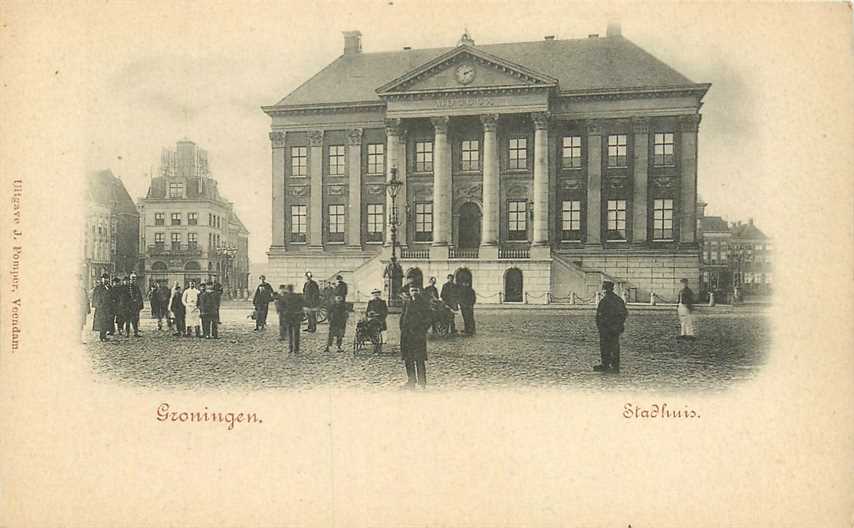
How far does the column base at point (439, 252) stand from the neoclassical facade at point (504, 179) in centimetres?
3

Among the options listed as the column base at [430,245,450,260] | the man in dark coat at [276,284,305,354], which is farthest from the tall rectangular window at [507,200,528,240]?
the man in dark coat at [276,284,305,354]

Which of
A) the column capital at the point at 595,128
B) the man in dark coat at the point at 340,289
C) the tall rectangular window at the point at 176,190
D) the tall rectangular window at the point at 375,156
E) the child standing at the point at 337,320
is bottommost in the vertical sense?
the child standing at the point at 337,320

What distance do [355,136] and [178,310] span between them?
7.65 metres

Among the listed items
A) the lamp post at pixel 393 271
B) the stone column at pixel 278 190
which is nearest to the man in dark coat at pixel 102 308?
the stone column at pixel 278 190

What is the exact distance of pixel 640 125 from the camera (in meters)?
14.8

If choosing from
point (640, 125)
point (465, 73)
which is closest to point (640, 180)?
point (640, 125)

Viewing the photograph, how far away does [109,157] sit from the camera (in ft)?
23.6

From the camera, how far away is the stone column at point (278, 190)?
380 inches

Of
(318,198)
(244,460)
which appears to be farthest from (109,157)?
(318,198)

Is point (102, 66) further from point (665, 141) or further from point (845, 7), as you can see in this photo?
point (665, 141)

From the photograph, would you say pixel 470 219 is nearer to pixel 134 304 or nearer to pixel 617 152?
pixel 617 152

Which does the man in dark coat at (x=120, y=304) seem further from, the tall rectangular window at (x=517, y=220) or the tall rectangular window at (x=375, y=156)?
the tall rectangular window at (x=517, y=220)

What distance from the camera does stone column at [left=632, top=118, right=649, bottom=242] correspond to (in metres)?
14.5

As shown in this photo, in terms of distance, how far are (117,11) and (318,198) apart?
311 inches
